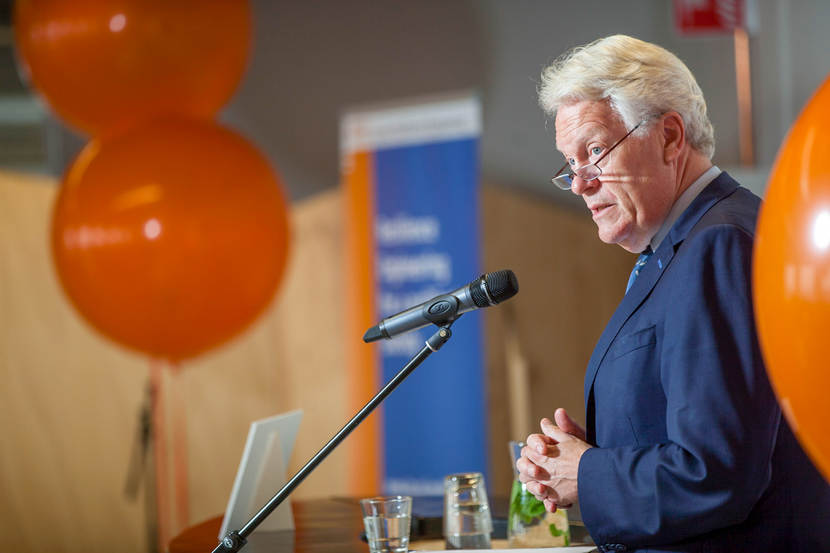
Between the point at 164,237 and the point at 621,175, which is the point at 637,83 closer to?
the point at 621,175

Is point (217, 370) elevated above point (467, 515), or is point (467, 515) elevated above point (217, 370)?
point (217, 370)

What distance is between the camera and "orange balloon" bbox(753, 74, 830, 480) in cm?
93

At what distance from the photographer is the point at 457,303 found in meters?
1.43

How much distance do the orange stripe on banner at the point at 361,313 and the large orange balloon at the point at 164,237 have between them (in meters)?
0.91

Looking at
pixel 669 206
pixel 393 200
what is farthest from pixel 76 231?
pixel 669 206

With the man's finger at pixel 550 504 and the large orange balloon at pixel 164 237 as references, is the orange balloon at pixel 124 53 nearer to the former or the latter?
the large orange balloon at pixel 164 237

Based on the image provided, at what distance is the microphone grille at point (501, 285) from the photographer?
Answer: 1391mm

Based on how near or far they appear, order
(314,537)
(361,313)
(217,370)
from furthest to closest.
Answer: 1. (217,370)
2. (361,313)
3. (314,537)

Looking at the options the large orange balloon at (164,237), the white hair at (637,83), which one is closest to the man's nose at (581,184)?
the white hair at (637,83)

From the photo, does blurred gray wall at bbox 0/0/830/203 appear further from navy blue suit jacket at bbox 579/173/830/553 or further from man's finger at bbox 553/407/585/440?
navy blue suit jacket at bbox 579/173/830/553

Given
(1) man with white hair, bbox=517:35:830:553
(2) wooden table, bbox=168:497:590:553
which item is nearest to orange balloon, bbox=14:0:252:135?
(2) wooden table, bbox=168:497:590:553

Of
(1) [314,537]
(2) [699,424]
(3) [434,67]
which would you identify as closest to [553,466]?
(2) [699,424]

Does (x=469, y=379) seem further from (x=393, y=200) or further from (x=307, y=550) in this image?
(x=307, y=550)

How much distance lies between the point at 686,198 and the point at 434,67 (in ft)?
11.5
